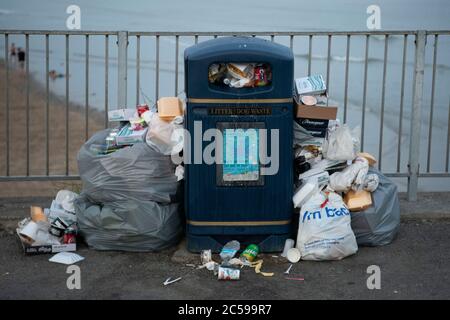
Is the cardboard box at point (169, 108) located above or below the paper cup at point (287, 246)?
above

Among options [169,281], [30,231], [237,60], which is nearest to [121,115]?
[30,231]

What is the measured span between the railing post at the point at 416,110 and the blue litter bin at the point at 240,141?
1.49m

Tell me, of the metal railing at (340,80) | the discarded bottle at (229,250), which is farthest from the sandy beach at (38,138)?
the discarded bottle at (229,250)

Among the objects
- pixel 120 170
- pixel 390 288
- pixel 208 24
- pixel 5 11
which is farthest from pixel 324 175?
pixel 5 11

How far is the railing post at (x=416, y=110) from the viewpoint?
5719 mm

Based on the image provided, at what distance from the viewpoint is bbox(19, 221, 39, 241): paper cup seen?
4809 mm

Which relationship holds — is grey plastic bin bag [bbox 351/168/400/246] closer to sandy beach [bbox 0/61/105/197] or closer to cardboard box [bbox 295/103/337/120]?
cardboard box [bbox 295/103/337/120]

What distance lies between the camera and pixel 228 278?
14.4ft

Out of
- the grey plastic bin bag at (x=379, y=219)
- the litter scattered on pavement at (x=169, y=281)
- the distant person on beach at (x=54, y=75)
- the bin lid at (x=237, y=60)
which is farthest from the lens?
the distant person on beach at (x=54, y=75)

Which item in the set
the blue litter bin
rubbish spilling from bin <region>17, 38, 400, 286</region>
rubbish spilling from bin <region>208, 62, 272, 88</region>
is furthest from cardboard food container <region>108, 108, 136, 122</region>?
rubbish spilling from bin <region>208, 62, 272, 88</region>

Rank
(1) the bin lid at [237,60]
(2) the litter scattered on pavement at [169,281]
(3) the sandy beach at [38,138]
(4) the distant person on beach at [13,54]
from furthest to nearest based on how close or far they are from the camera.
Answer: (4) the distant person on beach at [13,54]
(3) the sandy beach at [38,138]
(1) the bin lid at [237,60]
(2) the litter scattered on pavement at [169,281]

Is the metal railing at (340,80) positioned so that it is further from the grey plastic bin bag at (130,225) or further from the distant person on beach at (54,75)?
the grey plastic bin bag at (130,225)

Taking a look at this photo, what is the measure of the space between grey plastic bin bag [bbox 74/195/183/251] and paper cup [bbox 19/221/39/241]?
0.29 m
